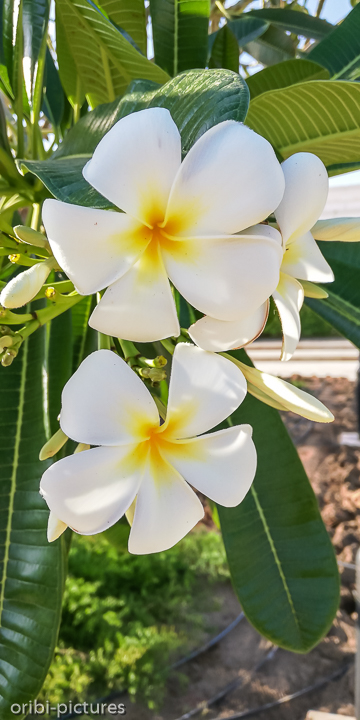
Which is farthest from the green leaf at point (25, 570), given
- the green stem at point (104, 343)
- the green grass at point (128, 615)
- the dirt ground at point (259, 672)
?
the dirt ground at point (259, 672)

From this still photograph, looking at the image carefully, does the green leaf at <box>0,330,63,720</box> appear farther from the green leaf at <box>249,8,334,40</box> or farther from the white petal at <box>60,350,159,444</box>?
the green leaf at <box>249,8,334,40</box>

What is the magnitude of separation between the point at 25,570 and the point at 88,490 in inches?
13.1

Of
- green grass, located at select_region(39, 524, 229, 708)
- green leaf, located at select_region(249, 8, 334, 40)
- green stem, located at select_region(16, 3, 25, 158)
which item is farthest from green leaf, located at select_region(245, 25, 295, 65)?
green grass, located at select_region(39, 524, 229, 708)

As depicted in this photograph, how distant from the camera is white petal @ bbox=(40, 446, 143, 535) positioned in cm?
30

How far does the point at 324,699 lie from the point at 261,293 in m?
2.16

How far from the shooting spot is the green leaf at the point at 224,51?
74 centimetres

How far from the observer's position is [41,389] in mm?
652

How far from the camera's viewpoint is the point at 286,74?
667mm

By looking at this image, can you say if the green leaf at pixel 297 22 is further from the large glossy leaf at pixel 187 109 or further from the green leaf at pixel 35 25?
the large glossy leaf at pixel 187 109

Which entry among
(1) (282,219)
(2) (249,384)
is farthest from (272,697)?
(1) (282,219)

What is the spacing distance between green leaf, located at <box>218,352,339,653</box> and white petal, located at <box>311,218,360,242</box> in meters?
0.29

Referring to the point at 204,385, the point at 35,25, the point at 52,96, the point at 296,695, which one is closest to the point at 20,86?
the point at 35,25

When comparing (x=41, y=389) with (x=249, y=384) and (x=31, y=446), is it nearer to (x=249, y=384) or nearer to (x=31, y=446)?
(x=31, y=446)

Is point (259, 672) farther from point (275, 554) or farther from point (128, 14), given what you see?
point (128, 14)
